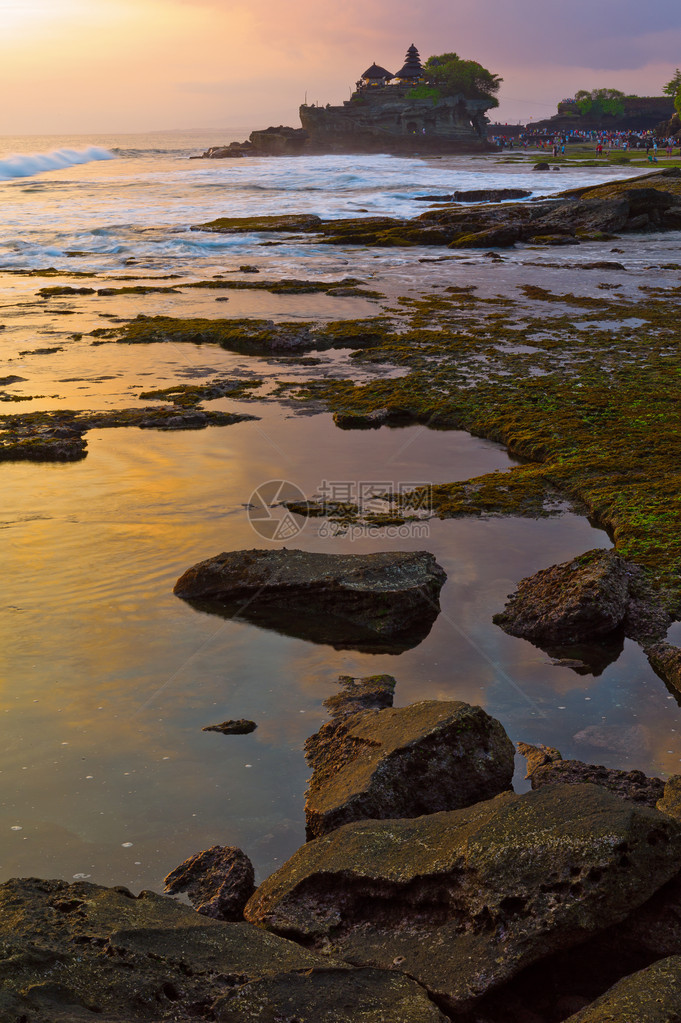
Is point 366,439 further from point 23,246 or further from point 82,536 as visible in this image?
point 23,246

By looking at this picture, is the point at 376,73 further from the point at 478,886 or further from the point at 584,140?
the point at 478,886

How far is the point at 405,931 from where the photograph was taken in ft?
13.2

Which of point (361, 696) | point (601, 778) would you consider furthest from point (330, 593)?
point (601, 778)

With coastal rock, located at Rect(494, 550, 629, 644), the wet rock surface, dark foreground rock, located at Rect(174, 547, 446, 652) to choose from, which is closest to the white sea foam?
dark foreground rock, located at Rect(174, 547, 446, 652)

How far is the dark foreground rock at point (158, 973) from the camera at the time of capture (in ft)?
10.5

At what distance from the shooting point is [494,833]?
4.11 metres

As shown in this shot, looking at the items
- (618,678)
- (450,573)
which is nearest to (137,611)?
(450,573)

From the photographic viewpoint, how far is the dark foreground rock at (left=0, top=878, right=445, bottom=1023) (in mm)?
3195

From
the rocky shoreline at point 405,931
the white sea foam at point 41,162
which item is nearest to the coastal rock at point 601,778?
the rocky shoreline at point 405,931

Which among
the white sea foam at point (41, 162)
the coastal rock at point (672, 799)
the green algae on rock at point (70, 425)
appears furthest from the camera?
the white sea foam at point (41, 162)

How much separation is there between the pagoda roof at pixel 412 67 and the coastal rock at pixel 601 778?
158m

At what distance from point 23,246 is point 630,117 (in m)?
151

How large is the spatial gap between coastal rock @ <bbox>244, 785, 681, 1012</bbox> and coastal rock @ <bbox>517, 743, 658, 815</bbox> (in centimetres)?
110

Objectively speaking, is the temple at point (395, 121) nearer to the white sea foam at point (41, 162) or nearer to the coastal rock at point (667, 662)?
the white sea foam at point (41, 162)
